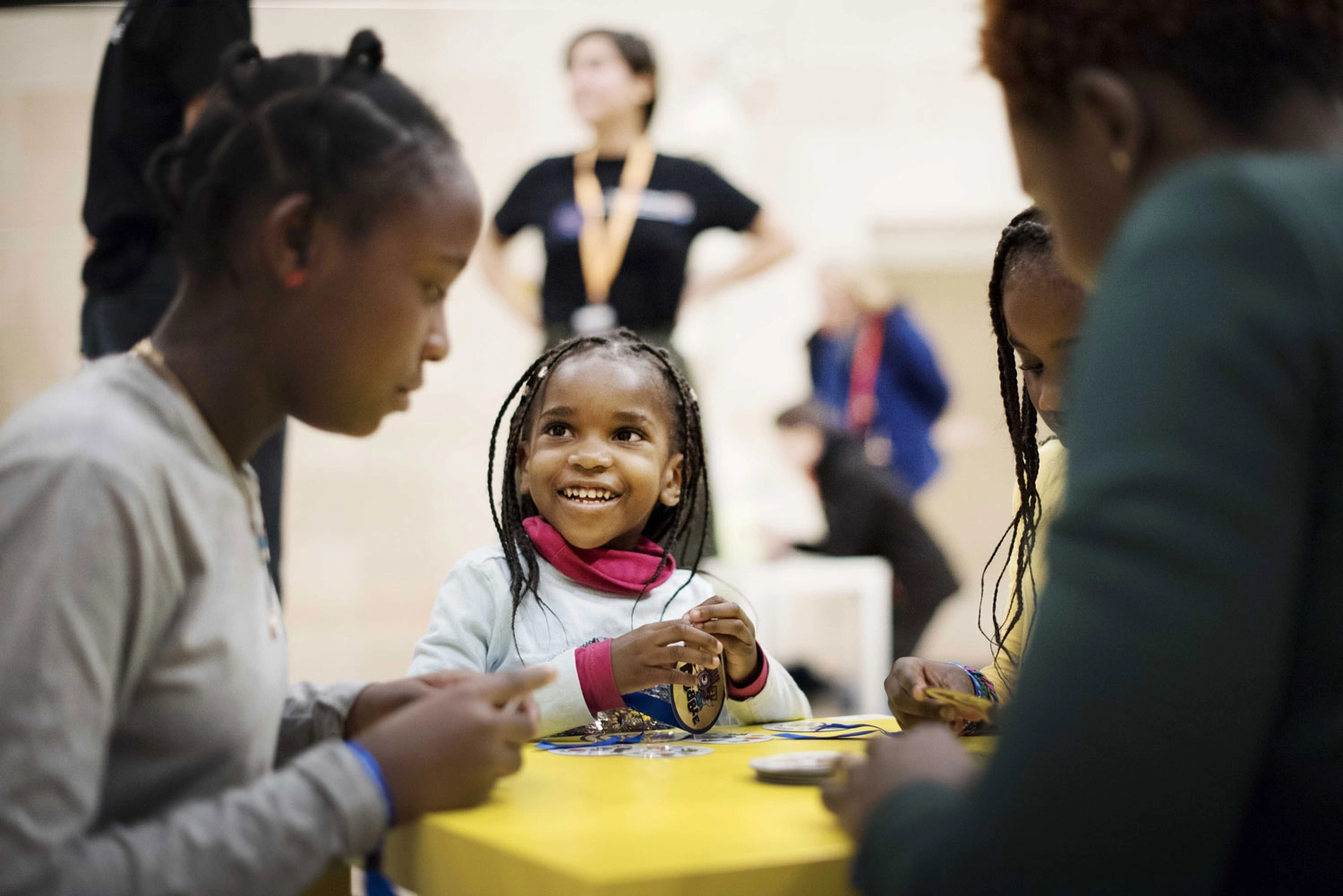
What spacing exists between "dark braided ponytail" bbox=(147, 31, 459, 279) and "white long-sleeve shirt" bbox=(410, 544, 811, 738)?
77 cm

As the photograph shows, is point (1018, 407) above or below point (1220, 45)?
below

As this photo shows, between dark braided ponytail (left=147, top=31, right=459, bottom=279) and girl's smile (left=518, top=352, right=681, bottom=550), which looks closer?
dark braided ponytail (left=147, top=31, right=459, bottom=279)

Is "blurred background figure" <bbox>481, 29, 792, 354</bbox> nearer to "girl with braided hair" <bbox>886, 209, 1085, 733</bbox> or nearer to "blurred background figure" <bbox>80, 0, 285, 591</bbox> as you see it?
"blurred background figure" <bbox>80, 0, 285, 591</bbox>

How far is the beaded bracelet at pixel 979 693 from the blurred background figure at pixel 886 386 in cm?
465

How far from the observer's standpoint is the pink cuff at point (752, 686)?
1699mm

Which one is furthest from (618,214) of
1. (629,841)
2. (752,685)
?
(629,841)

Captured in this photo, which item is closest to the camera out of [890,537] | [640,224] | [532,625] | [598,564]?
[532,625]

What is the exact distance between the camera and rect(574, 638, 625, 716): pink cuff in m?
1.58

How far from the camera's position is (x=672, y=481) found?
2064mm

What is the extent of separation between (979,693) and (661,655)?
0.41m

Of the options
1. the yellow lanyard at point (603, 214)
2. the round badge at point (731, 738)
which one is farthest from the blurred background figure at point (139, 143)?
the yellow lanyard at point (603, 214)

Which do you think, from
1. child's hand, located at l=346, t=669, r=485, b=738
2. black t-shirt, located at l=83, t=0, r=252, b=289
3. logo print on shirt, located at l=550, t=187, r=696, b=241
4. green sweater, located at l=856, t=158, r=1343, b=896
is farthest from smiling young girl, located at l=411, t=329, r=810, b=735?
logo print on shirt, located at l=550, t=187, r=696, b=241

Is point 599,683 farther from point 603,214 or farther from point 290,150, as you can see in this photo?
point 603,214

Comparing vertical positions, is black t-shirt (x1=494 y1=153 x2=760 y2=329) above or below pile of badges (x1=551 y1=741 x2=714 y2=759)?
above
